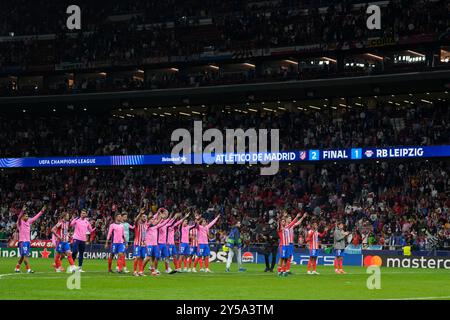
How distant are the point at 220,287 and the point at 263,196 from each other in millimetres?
30476

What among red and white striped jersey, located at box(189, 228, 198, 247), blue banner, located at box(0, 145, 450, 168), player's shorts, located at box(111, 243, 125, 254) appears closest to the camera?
player's shorts, located at box(111, 243, 125, 254)

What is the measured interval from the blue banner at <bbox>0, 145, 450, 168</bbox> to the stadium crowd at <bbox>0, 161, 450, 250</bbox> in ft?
5.25

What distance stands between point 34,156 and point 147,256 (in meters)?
37.2

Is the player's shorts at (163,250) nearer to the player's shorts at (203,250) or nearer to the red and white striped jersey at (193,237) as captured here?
the player's shorts at (203,250)

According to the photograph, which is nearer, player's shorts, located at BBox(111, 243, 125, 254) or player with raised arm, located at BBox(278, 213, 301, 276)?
player with raised arm, located at BBox(278, 213, 301, 276)

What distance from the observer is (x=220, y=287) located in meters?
26.9

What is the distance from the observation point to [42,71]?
70438 mm

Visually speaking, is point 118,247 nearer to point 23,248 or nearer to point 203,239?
point 23,248

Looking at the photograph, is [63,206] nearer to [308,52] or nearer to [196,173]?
[196,173]

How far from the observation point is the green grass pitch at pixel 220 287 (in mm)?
23469

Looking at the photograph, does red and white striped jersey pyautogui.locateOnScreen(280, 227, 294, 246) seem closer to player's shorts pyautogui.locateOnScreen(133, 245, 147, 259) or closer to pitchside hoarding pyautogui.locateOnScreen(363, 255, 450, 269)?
player's shorts pyautogui.locateOnScreen(133, 245, 147, 259)

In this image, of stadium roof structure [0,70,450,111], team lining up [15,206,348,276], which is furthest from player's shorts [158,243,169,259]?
stadium roof structure [0,70,450,111]

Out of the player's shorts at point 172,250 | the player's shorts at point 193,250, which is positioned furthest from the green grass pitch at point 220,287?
the player's shorts at point 193,250

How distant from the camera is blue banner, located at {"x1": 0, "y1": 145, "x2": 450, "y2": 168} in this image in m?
53.2
